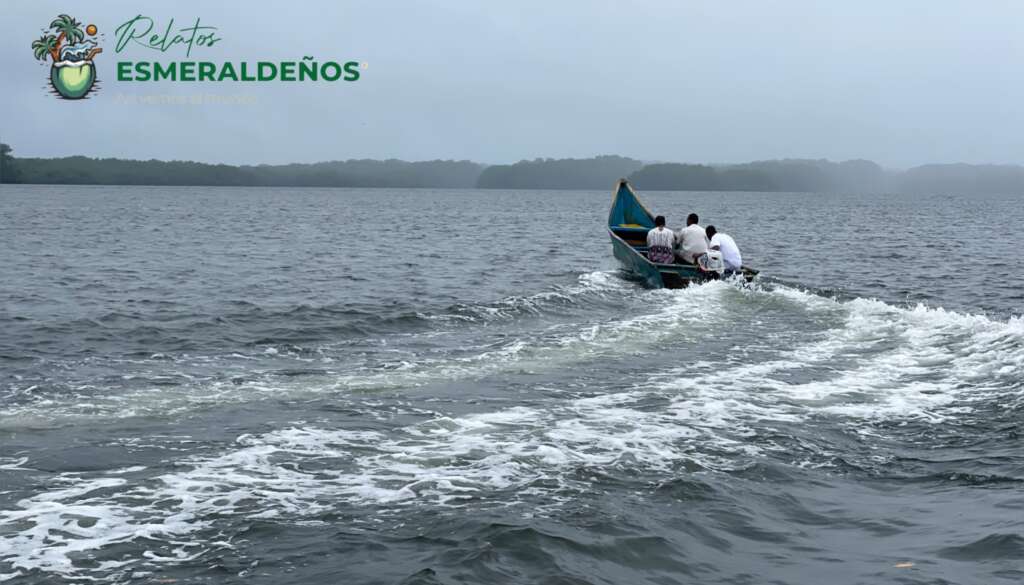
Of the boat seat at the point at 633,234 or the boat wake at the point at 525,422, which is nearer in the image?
the boat wake at the point at 525,422

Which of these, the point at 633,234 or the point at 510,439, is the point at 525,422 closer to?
the point at 510,439

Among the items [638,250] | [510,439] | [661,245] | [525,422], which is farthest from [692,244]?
[510,439]

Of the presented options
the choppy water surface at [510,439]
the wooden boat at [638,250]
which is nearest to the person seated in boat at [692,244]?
the wooden boat at [638,250]

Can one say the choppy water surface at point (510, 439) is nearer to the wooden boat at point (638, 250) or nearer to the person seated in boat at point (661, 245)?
the wooden boat at point (638, 250)

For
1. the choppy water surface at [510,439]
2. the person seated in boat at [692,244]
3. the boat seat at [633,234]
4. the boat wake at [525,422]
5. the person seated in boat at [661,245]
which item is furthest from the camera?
the boat seat at [633,234]

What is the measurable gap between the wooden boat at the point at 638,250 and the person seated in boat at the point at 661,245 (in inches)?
11.7

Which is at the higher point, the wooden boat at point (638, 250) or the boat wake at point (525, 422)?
the wooden boat at point (638, 250)

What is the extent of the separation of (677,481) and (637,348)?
26.2ft

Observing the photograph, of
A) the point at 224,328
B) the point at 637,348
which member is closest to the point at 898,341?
the point at 637,348

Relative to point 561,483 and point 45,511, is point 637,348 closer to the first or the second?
point 561,483

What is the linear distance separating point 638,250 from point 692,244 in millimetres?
2969

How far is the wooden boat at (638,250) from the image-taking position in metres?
26.1

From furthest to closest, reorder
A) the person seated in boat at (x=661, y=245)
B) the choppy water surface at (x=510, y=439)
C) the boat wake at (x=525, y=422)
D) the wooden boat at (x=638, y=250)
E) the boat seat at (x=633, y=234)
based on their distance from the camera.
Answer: the boat seat at (x=633, y=234) → the person seated in boat at (x=661, y=245) → the wooden boat at (x=638, y=250) → the boat wake at (x=525, y=422) → the choppy water surface at (x=510, y=439)

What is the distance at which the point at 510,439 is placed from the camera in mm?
10656
